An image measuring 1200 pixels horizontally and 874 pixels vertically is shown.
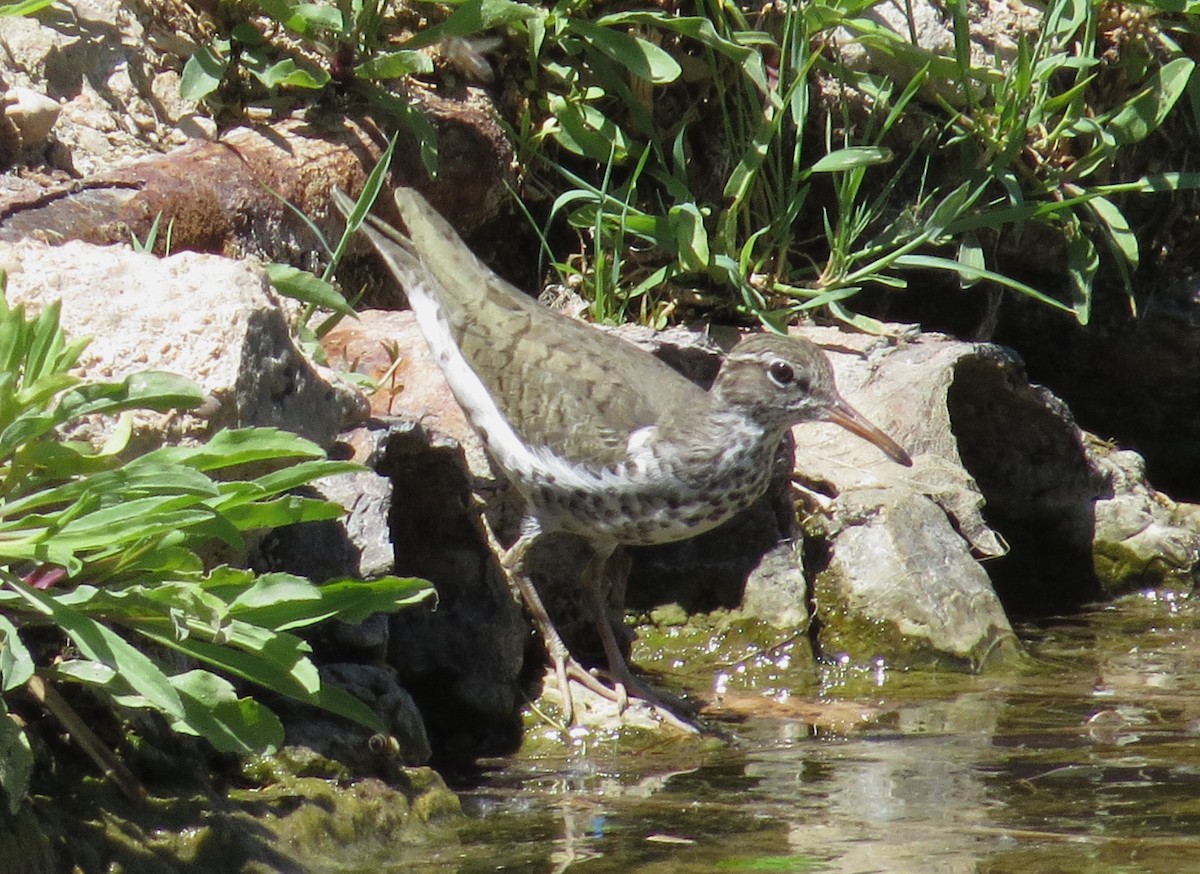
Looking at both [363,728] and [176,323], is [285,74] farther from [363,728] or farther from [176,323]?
[363,728]


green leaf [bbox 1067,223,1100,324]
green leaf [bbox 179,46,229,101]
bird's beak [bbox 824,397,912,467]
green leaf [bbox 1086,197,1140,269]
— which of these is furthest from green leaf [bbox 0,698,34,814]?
green leaf [bbox 1086,197,1140,269]

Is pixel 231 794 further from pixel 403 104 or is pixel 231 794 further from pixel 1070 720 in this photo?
pixel 403 104

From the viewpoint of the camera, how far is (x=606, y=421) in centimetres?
547

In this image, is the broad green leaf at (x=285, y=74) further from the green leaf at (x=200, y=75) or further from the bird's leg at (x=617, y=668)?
the bird's leg at (x=617, y=668)

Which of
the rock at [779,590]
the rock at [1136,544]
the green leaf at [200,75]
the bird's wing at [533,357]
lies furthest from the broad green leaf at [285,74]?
the rock at [1136,544]

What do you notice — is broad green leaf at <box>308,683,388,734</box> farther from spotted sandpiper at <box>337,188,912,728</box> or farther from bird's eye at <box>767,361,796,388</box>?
bird's eye at <box>767,361,796,388</box>

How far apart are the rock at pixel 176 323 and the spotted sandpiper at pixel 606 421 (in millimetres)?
1303

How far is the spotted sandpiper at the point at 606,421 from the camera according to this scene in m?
5.33

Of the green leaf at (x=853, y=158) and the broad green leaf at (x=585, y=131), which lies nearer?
the green leaf at (x=853, y=158)

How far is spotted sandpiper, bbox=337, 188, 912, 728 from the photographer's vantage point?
5.33 m

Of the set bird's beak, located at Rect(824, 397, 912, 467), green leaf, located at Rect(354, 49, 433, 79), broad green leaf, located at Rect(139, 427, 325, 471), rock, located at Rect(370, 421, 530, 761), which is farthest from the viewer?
green leaf, located at Rect(354, 49, 433, 79)

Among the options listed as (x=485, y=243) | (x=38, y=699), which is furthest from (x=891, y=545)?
(x=38, y=699)

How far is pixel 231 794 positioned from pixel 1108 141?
461 cm

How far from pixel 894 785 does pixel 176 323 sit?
2243 millimetres
